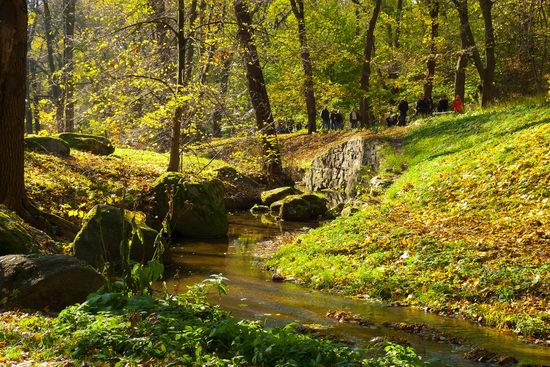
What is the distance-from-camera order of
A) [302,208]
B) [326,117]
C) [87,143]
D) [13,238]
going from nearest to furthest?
[13,238]
[302,208]
[87,143]
[326,117]

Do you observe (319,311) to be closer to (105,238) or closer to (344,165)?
(105,238)

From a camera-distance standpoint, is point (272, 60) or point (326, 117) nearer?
point (272, 60)

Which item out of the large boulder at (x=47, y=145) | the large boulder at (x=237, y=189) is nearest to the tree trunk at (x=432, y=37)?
the large boulder at (x=237, y=189)

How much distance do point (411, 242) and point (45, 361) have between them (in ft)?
27.8

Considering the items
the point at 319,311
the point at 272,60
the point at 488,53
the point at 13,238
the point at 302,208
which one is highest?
the point at 488,53

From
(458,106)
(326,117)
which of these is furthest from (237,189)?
(326,117)

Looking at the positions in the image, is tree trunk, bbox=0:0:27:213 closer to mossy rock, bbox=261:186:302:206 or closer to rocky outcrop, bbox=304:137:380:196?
mossy rock, bbox=261:186:302:206

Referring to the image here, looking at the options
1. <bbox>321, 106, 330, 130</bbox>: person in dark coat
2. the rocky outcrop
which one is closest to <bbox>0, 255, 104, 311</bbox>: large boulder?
the rocky outcrop

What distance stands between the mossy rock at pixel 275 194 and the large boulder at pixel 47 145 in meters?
7.67

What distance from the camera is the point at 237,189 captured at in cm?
2598

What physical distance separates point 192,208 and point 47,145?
6.28 meters

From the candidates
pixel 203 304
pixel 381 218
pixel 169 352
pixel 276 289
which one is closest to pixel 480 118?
pixel 381 218

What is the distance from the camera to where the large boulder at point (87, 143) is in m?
23.6

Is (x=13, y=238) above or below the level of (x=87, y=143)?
below
